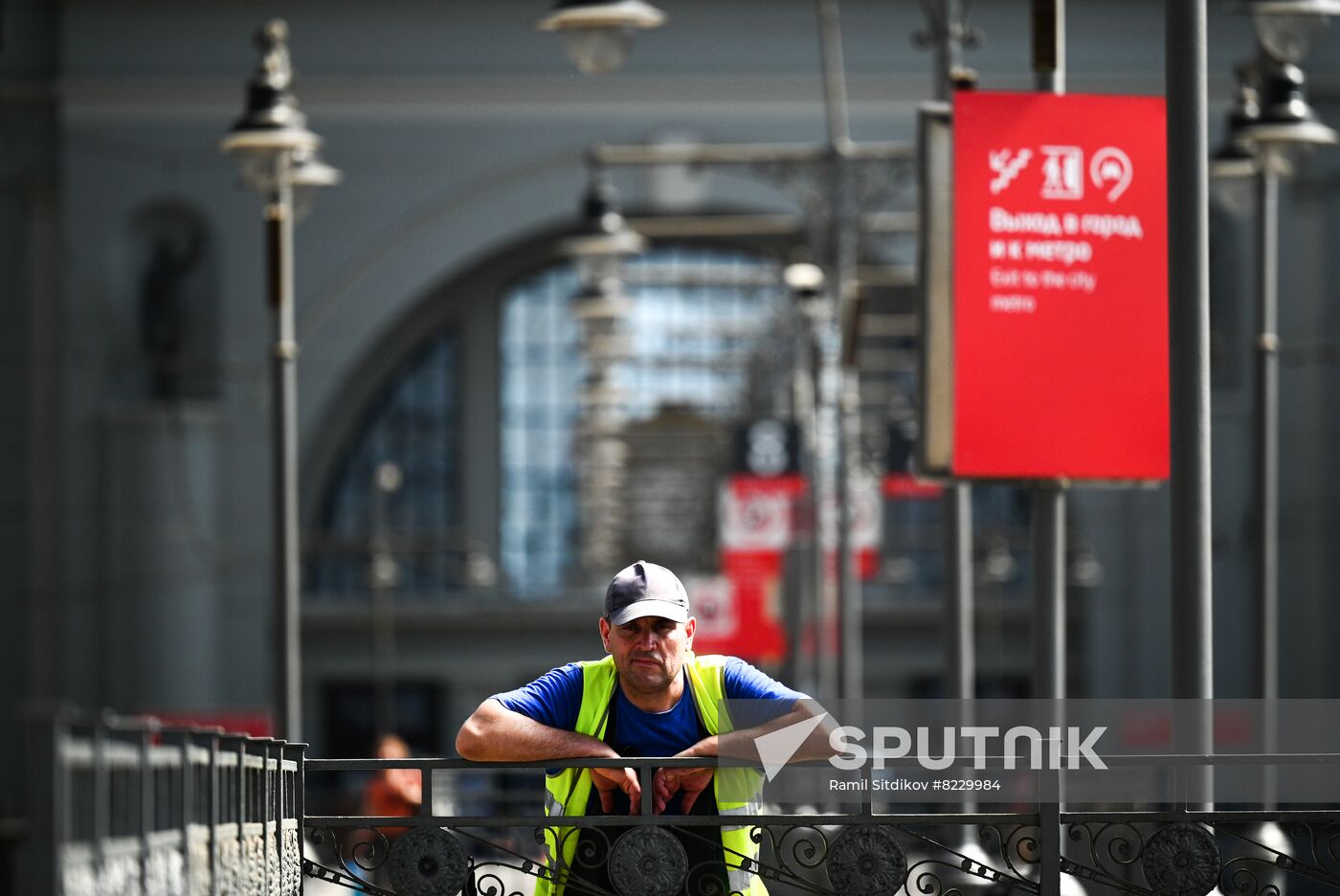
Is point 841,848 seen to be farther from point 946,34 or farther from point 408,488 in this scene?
point 408,488

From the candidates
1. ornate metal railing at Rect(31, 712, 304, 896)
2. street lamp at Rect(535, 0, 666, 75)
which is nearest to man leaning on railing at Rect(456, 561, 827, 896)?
ornate metal railing at Rect(31, 712, 304, 896)

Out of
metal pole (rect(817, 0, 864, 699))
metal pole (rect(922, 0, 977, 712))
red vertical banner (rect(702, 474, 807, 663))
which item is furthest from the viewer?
red vertical banner (rect(702, 474, 807, 663))

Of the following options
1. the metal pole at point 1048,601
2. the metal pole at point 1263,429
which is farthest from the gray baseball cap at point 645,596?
the metal pole at point 1263,429

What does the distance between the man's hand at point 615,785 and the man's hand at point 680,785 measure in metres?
0.06

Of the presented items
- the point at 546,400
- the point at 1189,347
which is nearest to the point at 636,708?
the point at 1189,347

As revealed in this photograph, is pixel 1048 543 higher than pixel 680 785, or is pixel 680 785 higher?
pixel 1048 543

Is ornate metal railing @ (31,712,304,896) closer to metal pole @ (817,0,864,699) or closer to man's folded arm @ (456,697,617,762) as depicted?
man's folded arm @ (456,697,617,762)

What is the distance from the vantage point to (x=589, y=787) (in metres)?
8.75

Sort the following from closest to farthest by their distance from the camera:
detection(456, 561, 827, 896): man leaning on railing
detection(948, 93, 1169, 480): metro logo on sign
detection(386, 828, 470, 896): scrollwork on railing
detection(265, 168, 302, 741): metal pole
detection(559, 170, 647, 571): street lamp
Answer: detection(456, 561, 827, 896): man leaning on railing, detection(386, 828, 470, 896): scrollwork on railing, detection(948, 93, 1169, 480): metro logo on sign, detection(265, 168, 302, 741): metal pole, detection(559, 170, 647, 571): street lamp

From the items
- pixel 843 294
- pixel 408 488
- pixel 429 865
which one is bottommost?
pixel 408 488

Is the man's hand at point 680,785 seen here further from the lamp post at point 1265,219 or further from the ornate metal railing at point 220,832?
the lamp post at point 1265,219

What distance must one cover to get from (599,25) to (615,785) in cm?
845

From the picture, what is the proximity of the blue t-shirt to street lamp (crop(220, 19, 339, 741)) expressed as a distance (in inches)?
314

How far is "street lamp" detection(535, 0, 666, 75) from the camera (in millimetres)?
16266
